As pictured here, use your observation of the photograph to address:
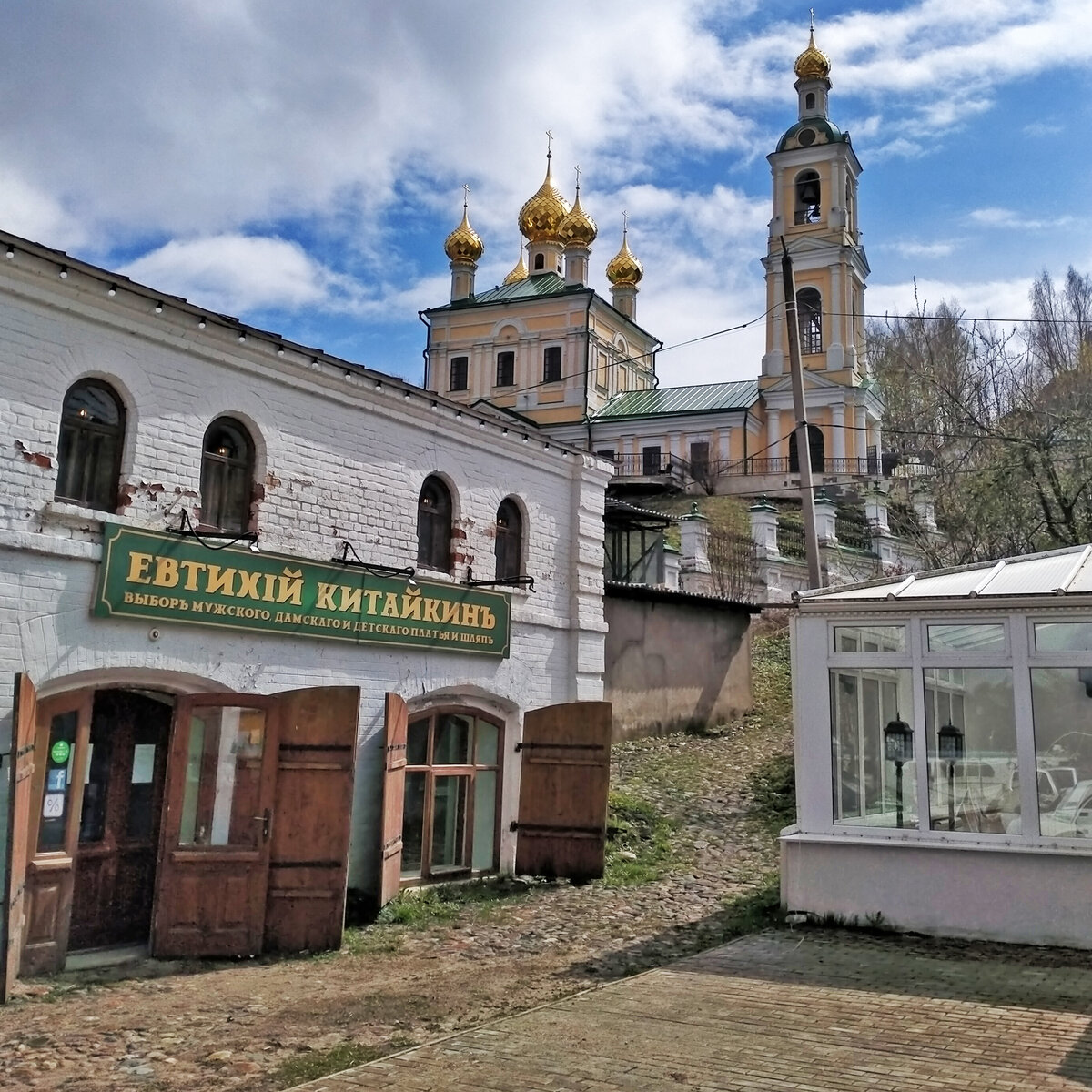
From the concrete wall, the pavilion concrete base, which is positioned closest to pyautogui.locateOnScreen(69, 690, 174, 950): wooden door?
the pavilion concrete base

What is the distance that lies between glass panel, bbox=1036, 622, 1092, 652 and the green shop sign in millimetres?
5177

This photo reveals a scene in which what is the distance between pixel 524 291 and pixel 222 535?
4171 centimetres

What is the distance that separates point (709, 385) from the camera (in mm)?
49219

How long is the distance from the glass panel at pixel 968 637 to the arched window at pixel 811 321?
3932 cm

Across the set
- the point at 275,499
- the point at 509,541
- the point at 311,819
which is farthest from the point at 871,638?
the point at 275,499

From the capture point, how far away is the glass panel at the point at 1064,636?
8.67m

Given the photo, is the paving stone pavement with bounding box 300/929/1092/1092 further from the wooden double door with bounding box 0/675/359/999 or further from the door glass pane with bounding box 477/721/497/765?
the door glass pane with bounding box 477/721/497/765

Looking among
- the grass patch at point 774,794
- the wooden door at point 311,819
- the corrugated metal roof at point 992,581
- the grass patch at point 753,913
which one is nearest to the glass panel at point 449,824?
the wooden door at point 311,819

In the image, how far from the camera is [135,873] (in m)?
8.54

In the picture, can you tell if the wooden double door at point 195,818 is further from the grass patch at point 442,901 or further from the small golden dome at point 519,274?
the small golden dome at point 519,274

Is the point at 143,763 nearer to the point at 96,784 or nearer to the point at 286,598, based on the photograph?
the point at 96,784

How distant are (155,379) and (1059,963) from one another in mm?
7974

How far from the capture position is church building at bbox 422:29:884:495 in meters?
45.4

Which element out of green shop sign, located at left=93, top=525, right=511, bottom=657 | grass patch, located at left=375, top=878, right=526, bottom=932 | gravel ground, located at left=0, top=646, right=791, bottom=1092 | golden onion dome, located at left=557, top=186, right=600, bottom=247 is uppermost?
golden onion dome, located at left=557, top=186, right=600, bottom=247
